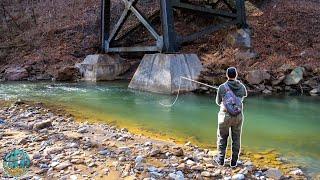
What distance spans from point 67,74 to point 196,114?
9.11 m

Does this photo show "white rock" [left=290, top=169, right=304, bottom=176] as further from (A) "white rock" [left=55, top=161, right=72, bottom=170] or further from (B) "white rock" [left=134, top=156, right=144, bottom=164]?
(A) "white rock" [left=55, top=161, right=72, bottom=170]

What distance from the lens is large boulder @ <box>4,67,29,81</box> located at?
17.9 metres

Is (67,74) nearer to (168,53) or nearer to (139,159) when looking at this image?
(168,53)

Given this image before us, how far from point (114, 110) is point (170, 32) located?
4956 mm

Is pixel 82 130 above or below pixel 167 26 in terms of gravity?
below

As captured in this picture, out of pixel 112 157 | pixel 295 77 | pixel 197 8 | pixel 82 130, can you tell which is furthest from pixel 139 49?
pixel 112 157

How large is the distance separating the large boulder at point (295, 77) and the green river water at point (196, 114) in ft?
2.93

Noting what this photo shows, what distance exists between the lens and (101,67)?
17.8 m

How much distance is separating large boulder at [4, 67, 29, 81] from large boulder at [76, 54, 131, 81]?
7.64 feet

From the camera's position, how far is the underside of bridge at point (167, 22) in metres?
14.7

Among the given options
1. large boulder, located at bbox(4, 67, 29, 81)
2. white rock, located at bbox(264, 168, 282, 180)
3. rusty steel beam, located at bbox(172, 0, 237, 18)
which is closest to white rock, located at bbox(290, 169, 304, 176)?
white rock, located at bbox(264, 168, 282, 180)

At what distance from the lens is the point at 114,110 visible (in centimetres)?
1078

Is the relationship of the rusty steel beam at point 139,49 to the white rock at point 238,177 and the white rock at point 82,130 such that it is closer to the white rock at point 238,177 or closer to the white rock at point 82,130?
the white rock at point 82,130
